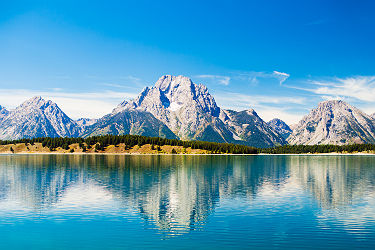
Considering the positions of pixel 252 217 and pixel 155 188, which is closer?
pixel 252 217

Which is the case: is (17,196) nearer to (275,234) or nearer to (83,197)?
(83,197)

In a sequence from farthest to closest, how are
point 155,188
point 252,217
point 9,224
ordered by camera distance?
point 155,188 < point 252,217 < point 9,224

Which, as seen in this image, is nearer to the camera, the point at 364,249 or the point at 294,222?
the point at 364,249

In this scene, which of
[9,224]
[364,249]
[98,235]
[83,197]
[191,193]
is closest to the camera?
[364,249]

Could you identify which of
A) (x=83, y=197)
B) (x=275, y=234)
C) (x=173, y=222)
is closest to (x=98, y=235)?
(x=173, y=222)

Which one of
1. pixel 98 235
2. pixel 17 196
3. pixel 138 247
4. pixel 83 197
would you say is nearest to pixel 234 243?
pixel 138 247

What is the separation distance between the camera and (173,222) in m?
45.8

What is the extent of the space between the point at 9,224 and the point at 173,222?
24.6 meters

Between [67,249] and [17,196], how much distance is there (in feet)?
130

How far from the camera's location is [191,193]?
73.0m

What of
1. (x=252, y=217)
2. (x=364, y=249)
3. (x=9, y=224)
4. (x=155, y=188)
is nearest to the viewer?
(x=364, y=249)

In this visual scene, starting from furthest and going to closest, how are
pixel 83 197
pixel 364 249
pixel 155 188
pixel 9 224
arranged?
1. pixel 155 188
2. pixel 83 197
3. pixel 9 224
4. pixel 364 249

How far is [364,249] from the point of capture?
34281 mm

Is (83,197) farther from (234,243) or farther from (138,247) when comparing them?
(234,243)
